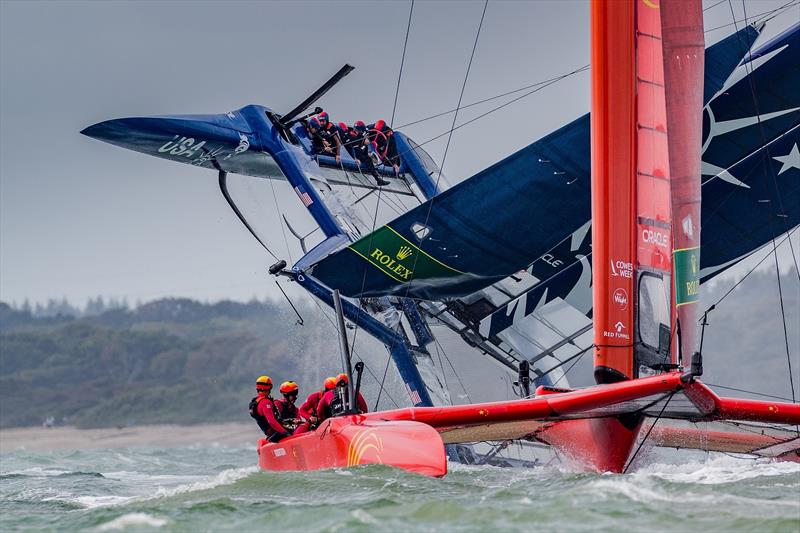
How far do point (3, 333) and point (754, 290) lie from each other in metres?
23.1

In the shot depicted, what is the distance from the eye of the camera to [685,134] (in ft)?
33.3

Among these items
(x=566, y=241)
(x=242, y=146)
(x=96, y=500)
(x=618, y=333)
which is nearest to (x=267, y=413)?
(x=96, y=500)

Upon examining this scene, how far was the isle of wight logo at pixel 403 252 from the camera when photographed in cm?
1251

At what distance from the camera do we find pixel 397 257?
495 inches

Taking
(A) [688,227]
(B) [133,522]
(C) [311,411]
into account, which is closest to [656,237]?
(A) [688,227]

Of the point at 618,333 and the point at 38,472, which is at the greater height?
the point at 618,333

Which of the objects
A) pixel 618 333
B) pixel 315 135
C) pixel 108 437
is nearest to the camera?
pixel 618 333

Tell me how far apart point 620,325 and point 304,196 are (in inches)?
258

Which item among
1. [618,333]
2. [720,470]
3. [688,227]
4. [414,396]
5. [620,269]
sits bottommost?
[720,470]

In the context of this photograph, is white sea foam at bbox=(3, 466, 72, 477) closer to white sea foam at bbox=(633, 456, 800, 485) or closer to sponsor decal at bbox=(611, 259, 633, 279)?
white sea foam at bbox=(633, 456, 800, 485)

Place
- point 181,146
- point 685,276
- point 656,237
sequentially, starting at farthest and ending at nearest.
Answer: point 181,146 < point 685,276 < point 656,237

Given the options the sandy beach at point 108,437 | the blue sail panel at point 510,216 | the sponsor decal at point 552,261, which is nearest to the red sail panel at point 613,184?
the blue sail panel at point 510,216

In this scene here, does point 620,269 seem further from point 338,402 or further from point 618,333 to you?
point 338,402

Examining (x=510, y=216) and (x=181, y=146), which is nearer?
(x=510, y=216)
